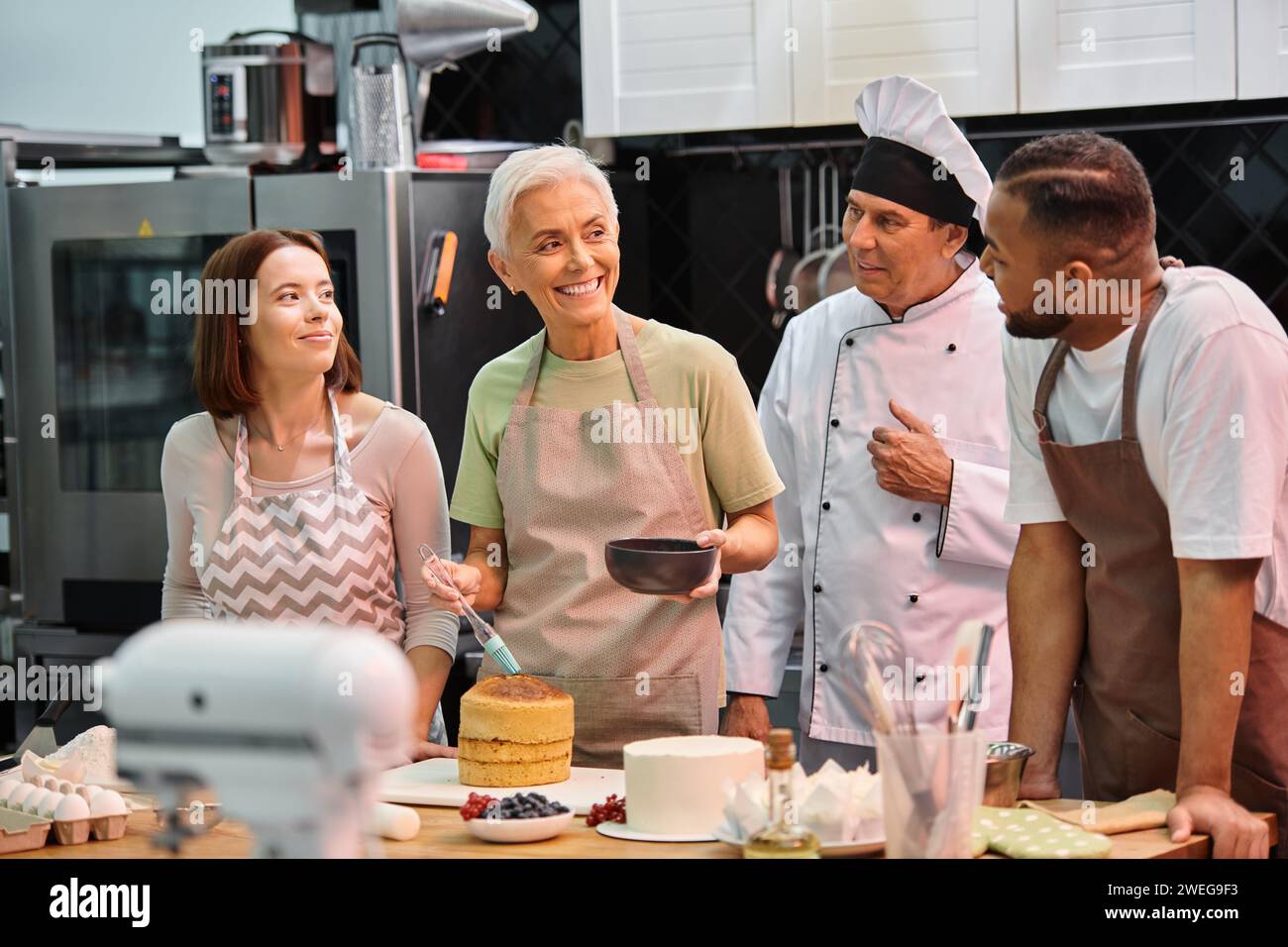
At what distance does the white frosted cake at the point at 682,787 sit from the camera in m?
1.44

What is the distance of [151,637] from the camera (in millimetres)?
623

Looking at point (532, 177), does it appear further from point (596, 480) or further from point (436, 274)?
point (436, 274)

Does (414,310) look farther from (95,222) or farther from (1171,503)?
(1171,503)

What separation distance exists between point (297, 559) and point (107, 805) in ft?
1.60

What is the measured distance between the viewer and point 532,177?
1865 mm

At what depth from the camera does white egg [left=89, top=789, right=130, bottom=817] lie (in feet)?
4.97

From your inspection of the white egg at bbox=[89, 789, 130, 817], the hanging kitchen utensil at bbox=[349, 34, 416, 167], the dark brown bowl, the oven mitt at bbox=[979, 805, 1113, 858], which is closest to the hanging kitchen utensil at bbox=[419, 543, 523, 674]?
the dark brown bowl

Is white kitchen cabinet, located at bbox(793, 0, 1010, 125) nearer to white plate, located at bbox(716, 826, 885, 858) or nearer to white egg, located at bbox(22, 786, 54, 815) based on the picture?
white plate, located at bbox(716, 826, 885, 858)

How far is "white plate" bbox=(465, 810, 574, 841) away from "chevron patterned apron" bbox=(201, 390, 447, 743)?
0.55 meters

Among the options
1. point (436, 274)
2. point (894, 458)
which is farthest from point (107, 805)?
point (436, 274)

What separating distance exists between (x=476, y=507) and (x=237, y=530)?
303 mm
